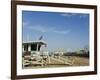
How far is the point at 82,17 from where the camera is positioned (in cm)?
211

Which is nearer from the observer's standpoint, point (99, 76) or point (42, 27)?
point (42, 27)

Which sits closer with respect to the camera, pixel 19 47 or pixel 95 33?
pixel 19 47

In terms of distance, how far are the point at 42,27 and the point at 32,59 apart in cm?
32

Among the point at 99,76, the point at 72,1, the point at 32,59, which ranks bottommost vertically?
the point at 99,76

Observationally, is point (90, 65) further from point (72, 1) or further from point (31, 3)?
point (31, 3)

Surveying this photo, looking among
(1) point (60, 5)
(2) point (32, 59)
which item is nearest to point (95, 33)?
(1) point (60, 5)

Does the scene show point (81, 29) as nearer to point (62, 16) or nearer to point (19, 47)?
point (62, 16)

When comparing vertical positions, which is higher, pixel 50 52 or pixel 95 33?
pixel 95 33

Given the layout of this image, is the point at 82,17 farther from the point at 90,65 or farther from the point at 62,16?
the point at 90,65

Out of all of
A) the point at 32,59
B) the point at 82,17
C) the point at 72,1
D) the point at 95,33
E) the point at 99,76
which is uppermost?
the point at 72,1

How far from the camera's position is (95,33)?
2141 mm

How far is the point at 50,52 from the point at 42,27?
254mm

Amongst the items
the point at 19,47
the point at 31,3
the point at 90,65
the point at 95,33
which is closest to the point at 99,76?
the point at 90,65

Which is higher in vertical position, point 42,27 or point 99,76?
point 42,27
